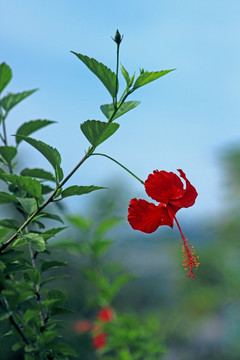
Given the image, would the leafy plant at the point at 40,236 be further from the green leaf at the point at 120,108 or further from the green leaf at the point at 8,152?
the green leaf at the point at 8,152

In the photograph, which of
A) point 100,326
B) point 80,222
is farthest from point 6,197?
point 100,326

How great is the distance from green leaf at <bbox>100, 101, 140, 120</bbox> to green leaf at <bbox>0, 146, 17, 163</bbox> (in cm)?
20

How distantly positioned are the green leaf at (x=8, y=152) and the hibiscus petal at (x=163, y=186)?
26 centimetres

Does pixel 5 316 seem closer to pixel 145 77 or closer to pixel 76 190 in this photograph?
pixel 76 190

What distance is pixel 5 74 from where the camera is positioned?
873 mm

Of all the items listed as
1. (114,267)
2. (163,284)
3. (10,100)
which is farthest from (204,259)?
(10,100)

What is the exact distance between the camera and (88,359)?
3674 millimetres

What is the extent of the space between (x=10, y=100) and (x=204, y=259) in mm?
6386

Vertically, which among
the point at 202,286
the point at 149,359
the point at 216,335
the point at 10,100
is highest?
the point at 10,100

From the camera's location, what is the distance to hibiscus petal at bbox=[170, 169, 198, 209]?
2.42 ft

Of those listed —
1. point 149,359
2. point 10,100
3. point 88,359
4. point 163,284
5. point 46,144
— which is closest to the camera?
point 46,144

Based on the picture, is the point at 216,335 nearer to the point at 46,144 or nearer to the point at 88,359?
the point at 88,359

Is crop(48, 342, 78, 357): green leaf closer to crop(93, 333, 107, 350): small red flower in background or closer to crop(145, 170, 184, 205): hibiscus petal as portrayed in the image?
crop(145, 170, 184, 205): hibiscus petal

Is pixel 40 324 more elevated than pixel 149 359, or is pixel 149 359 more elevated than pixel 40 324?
pixel 40 324
